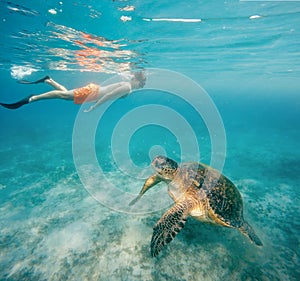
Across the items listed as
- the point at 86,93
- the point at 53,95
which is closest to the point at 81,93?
the point at 86,93

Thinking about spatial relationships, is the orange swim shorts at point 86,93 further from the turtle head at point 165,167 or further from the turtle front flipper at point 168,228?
the turtle front flipper at point 168,228

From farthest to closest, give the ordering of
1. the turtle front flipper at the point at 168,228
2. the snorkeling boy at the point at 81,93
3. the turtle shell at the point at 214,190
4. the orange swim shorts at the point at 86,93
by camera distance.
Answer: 1. the orange swim shorts at the point at 86,93
2. the snorkeling boy at the point at 81,93
3. the turtle shell at the point at 214,190
4. the turtle front flipper at the point at 168,228

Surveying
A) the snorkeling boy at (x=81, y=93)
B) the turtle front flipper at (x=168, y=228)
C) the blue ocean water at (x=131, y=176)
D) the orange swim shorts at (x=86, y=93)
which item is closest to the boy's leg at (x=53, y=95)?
the snorkeling boy at (x=81, y=93)

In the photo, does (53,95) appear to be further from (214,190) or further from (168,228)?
(214,190)

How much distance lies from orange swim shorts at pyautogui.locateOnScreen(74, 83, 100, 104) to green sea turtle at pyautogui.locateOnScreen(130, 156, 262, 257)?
12.6 ft

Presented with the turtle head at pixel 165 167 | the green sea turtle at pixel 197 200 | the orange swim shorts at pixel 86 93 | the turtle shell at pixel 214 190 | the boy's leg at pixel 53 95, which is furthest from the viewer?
the orange swim shorts at pixel 86 93

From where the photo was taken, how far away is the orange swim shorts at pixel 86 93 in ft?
23.3

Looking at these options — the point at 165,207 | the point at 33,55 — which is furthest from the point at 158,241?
the point at 33,55

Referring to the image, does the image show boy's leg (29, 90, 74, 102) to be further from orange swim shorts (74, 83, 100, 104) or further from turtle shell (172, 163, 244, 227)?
turtle shell (172, 163, 244, 227)

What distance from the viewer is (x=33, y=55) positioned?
1698 centimetres

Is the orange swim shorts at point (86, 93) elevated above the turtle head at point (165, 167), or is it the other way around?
the orange swim shorts at point (86, 93)

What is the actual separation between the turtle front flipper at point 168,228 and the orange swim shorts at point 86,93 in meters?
5.16

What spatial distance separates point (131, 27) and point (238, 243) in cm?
1124

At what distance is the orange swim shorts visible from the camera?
23.3 feet
